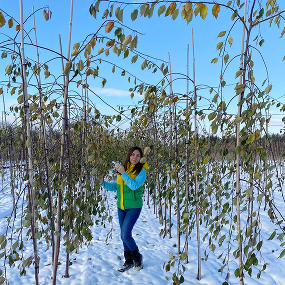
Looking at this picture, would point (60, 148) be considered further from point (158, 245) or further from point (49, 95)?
point (158, 245)

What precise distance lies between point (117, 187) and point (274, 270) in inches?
96.7

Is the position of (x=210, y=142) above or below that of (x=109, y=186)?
above

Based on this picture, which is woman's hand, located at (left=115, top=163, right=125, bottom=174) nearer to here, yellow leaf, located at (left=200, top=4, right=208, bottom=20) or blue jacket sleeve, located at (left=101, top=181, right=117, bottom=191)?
blue jacket sleeve, located at (left=101, top=181, right=117, bottom=191)

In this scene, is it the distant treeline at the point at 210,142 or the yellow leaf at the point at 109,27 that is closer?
the yellow leaf at the point at 109,27

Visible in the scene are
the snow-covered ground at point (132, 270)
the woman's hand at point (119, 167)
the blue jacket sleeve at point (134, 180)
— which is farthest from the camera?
the snow-covered ground at point (132, 270)

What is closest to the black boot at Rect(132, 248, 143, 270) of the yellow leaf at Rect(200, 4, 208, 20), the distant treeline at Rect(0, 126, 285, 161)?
the distant treeline at Rect(0, 126, 285, 161)

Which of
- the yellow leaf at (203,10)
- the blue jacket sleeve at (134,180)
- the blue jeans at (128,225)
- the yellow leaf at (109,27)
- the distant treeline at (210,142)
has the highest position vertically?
the yellow leaf at (109,27)

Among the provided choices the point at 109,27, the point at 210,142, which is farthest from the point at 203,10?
the point at 210,142

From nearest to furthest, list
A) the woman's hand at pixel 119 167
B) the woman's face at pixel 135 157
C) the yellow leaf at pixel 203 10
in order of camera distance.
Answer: the yellow leaf at pixel 203 10, the woman's hand at pixel 119 167, the woman's face at pixel 135 157

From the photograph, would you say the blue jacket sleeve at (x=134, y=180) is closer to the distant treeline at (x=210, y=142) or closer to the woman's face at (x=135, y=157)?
the woman's face at (x=135, y=157)

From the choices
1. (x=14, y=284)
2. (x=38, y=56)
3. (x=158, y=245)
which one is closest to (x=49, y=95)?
(x=38, y=56)

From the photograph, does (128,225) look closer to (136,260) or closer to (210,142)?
(136,260)

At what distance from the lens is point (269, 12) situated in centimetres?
161

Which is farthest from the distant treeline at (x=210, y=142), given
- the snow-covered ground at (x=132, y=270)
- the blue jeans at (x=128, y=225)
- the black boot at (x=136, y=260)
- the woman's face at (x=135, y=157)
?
the black boot at (x=136, y=260)
